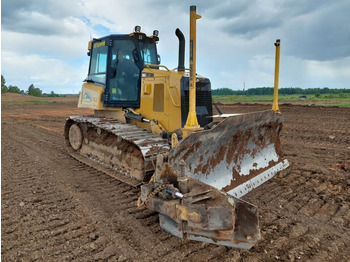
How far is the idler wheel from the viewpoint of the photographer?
23.1ft

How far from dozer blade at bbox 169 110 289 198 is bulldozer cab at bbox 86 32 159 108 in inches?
96.4

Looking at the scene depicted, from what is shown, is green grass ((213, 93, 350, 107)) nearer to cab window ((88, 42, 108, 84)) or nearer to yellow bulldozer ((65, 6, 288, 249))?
yellow bulldozer ((65, 6, 288, 249))

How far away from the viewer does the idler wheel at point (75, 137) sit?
7.06 m

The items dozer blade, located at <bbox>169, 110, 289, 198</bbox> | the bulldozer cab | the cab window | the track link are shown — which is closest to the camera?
dozer blade, located at <bbox>169, 110, 289, 198</bbox>

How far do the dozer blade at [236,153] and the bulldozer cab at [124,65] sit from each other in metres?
2.45

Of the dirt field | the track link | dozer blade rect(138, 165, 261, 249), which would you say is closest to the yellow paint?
the track link

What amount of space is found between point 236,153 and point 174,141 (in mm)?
1444

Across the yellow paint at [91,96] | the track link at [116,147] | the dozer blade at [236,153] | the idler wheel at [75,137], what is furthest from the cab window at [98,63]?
the dozer blade at [236,153]

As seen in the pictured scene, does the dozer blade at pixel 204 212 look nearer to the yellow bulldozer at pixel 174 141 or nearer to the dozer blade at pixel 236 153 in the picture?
the yellow bulldozer at pixel 174 141

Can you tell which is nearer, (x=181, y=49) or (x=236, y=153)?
(x=236, y=153)

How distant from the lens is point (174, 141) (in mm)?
4164

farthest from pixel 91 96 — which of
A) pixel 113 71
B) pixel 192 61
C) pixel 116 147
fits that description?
pixel 192 61

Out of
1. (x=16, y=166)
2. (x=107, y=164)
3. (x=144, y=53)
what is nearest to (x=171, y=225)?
(x=107, y=164)

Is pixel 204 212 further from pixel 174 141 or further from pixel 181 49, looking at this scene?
pixel 181 49
